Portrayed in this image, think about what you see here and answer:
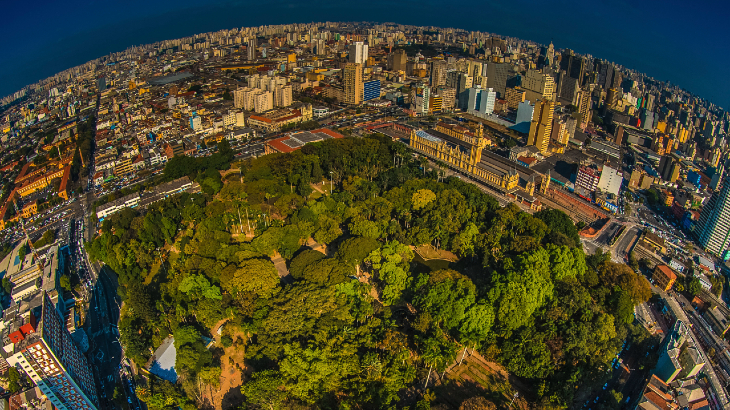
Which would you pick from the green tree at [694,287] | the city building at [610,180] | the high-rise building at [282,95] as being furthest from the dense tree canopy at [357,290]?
the high-rise building at [282,95]

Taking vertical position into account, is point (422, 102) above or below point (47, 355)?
below

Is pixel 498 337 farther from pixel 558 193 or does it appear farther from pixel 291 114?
pixel 291 114

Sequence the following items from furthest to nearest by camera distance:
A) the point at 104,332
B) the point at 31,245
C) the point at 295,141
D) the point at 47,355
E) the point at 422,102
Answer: the point at 422,102, the point at 295,141, the point at 31,245, the point at 104,332, the point at 47,355

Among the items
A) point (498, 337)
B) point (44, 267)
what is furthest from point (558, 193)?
point (44, 267)

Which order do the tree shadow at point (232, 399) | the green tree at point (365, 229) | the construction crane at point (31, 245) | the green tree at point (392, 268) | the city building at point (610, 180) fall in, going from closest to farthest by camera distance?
the tree shadow at point (232, 399) < the green tree at point (392, 268) < the green tree at point (365, 229) < the construction crane at point (31, 245) < the city building at point (610, 180)

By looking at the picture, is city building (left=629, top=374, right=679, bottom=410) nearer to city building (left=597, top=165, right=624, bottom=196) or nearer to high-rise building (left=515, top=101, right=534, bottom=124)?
city building (left=597, top=165, right=624, bottom=196)

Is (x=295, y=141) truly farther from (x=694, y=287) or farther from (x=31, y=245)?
(x=694, y=287)

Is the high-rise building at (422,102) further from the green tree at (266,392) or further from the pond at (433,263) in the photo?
the green tree at (266,392)

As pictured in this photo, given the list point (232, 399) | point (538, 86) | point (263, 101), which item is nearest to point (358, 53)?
point (263, 101)
